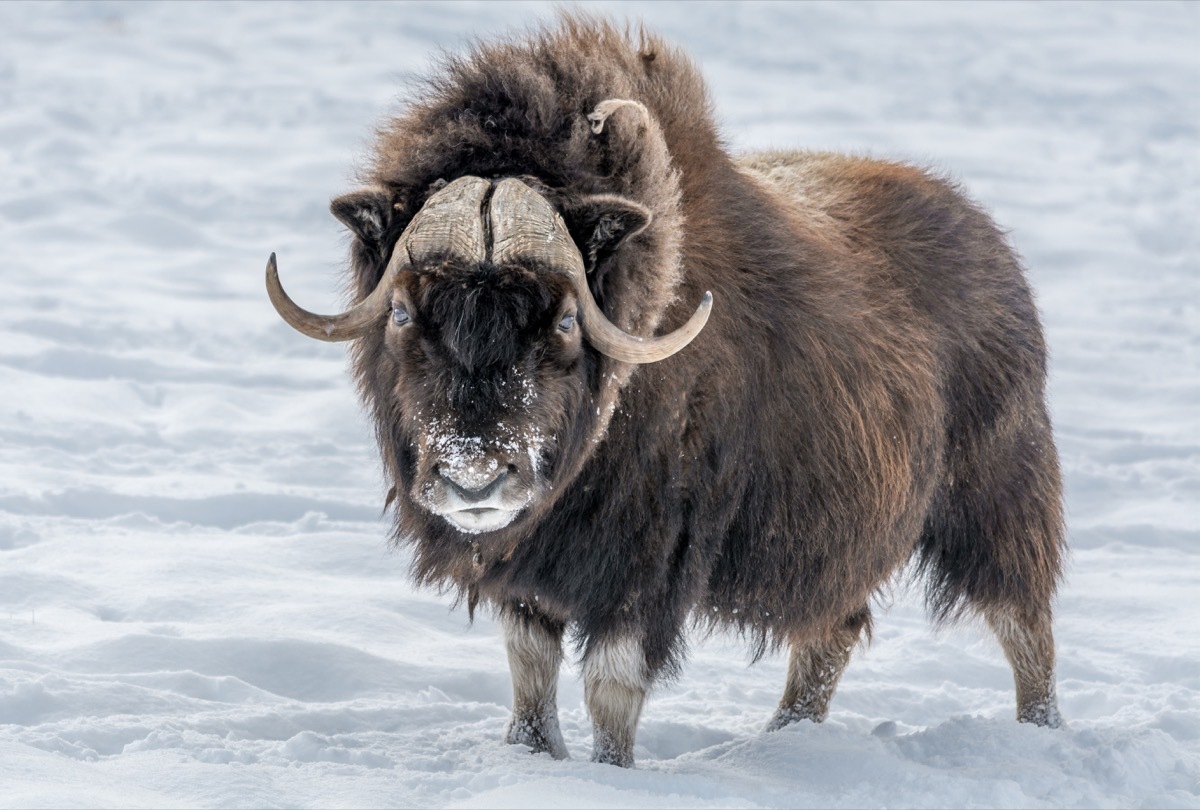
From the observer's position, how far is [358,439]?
21.9ft

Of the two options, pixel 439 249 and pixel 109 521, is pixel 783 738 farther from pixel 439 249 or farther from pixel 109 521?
pixel 109 521

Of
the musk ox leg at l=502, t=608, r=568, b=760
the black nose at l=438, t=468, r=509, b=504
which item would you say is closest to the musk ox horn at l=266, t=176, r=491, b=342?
the black nose at l=438, t=468, r=509, b=504

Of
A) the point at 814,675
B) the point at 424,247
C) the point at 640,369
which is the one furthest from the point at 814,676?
the point at 424,247

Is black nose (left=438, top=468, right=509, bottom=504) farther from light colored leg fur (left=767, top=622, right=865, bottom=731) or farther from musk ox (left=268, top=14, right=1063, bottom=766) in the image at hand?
light colored leg fur (left=767, top=622, right=865, bottom=731)

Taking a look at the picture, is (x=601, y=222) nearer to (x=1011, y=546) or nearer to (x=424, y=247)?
(x=424, y=247)

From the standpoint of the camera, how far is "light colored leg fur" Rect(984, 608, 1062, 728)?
4.24m

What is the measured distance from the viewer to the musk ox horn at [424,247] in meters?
2.89

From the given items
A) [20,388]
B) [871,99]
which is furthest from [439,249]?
[871,99]

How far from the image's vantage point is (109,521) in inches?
205

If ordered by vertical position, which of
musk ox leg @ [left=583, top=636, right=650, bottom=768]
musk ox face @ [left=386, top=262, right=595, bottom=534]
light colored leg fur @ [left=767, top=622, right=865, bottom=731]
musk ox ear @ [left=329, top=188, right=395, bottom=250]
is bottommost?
light colored leg fur @ [left=767, top=622, right=865, bottom=731]

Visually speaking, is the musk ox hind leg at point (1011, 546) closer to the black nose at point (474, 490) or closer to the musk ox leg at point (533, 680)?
the musk ox leg at point (533, 680)

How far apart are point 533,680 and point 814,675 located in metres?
1.03

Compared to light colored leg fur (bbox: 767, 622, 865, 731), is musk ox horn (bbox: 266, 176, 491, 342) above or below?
above

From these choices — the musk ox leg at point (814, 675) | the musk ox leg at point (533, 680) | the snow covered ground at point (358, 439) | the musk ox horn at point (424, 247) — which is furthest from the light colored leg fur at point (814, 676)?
the musk ox horn at point (424, 247)
